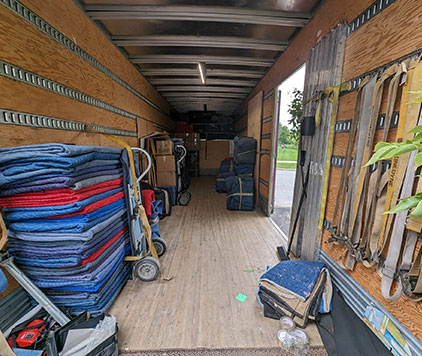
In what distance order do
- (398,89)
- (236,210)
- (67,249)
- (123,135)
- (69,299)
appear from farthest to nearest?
(236,210)
(123,135)
(69,299)
(67,249)
(398,89)

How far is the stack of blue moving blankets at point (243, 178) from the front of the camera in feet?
12.4

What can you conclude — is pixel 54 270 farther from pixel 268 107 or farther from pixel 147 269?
pixel 268 107

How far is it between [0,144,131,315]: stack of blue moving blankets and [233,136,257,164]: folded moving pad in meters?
3.03

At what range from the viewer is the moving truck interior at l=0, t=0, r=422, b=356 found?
1020 millimetres

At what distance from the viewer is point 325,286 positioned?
1.46 metres

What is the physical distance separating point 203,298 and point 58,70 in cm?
237

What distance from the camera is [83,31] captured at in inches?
72.9

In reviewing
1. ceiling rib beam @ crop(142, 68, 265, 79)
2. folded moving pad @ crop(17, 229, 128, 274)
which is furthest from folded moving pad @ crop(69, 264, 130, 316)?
ceiling rib beam @ crop(142, 68, 265, 79)

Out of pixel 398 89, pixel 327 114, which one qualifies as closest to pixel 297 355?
pixel 398 89

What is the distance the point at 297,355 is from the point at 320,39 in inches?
105

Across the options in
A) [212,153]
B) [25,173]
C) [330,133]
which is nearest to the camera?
[25,173]

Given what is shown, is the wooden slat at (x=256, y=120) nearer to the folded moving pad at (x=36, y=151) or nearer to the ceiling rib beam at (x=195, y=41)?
the ceiling rib beam at (x=195, y=41)

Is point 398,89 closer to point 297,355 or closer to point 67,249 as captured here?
point 297,355

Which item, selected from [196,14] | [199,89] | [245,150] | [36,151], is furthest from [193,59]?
[36,151]
